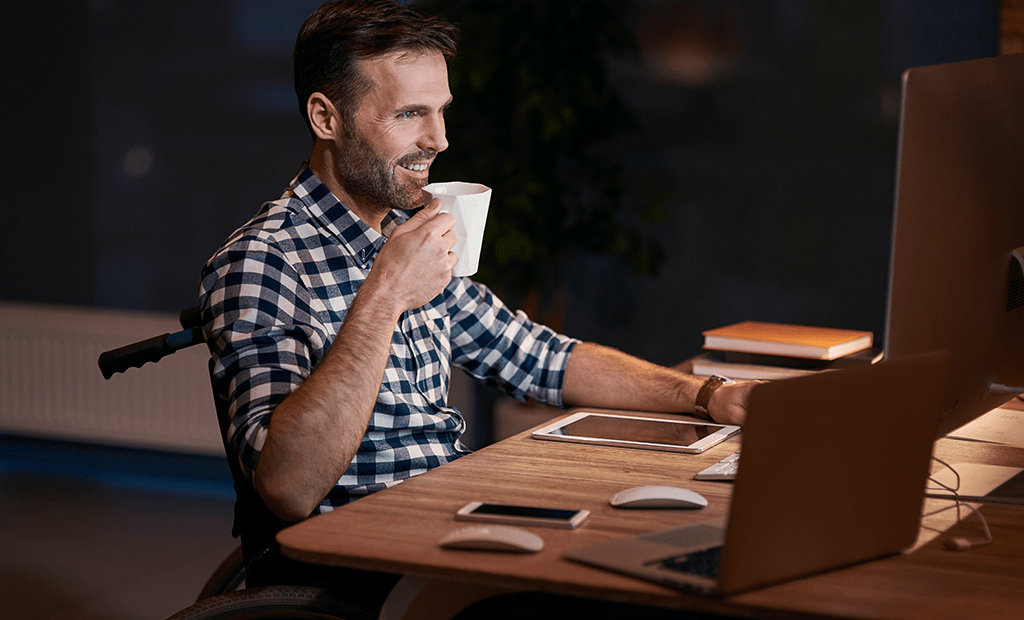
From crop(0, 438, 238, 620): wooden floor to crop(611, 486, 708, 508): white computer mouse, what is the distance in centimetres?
192

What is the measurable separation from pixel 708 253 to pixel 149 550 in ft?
6.35

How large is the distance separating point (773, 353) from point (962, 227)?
0.80 metres

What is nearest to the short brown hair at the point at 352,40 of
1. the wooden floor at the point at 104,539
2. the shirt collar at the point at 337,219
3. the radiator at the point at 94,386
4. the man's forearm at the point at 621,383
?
the shirt collar at the point at 337,219

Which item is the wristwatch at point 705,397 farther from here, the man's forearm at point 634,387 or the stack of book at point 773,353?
the stack of book at point 773,353

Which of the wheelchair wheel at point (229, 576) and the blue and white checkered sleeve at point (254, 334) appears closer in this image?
the blue and white checkered sleeve at point (254, 334)

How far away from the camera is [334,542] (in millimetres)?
1035

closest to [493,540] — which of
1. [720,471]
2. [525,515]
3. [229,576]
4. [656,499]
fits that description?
[525,515]

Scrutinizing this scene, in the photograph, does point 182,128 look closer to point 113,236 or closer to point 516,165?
point 113,236

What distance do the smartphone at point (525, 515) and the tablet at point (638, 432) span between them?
1.15 feet

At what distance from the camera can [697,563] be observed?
960 mm

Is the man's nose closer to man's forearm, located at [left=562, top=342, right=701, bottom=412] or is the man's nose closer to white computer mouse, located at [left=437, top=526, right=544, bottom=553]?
man's forearm, located at [left=562, top=342, right=701, bottom=412]

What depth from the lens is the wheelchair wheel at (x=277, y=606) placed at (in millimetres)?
1176

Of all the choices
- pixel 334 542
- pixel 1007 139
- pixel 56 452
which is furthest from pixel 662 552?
pixel 56 452

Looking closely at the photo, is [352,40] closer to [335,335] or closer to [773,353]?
[335,335]
